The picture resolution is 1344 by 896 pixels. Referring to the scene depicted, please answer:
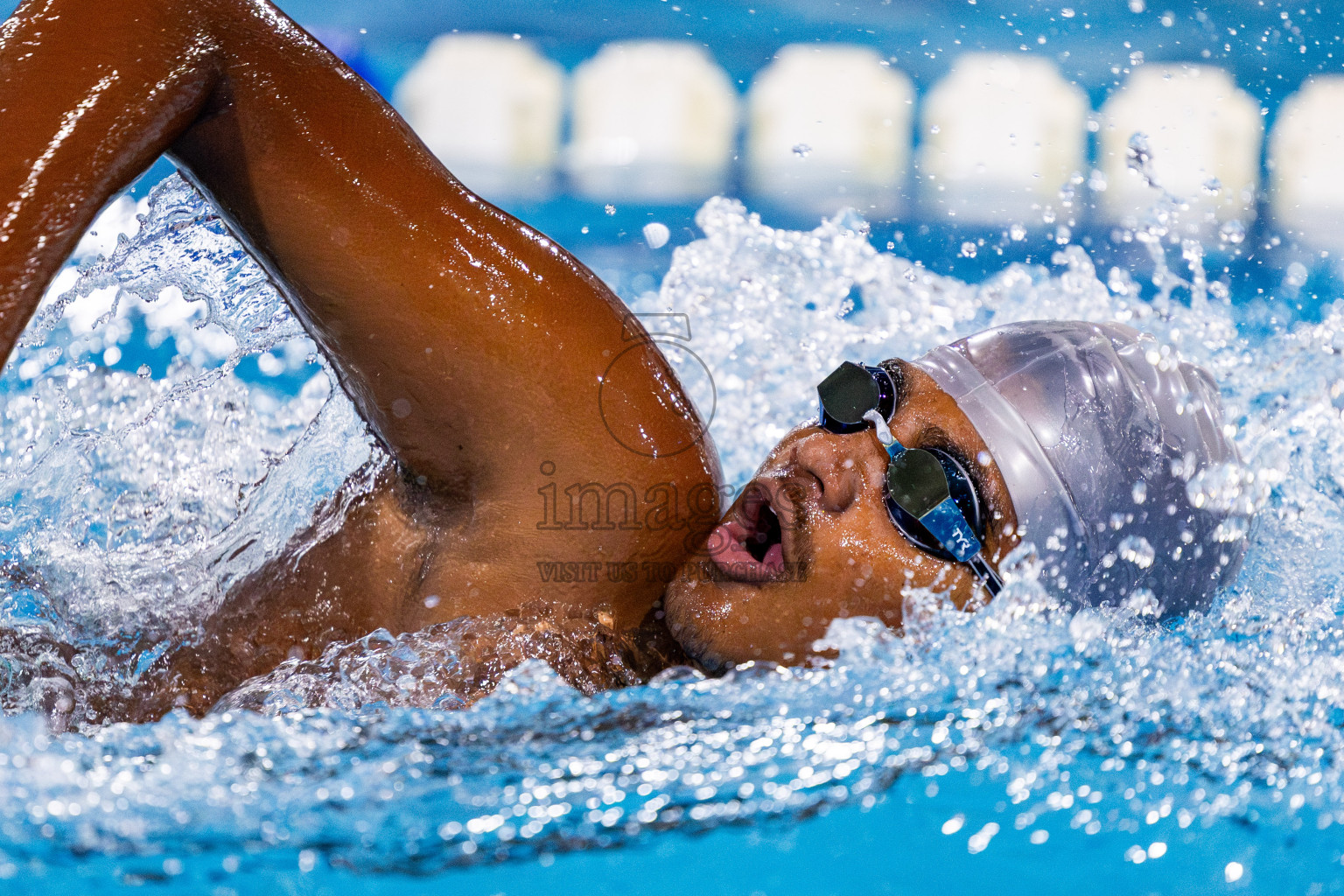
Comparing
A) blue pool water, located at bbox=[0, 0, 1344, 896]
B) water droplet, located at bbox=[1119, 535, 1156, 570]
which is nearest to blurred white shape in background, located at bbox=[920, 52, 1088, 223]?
blue pool water, located at bbox=[0, 0, 1344, 896]

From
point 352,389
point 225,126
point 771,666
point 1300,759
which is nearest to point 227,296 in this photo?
point 352,389

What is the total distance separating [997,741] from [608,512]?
0.58 meters

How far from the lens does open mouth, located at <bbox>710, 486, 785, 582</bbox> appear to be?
159 cm

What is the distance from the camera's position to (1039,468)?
1.57m

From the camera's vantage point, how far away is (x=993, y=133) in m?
4.93

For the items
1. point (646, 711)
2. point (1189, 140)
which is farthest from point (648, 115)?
point (646, 711)

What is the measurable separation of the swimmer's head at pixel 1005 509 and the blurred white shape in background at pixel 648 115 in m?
3.45

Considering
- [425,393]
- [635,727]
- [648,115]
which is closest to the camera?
[635,727]

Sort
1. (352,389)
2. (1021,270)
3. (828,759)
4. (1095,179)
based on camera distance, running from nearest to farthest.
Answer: (828,759), (352,389), (1021,270), (1095,179)

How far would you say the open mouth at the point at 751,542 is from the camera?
1590mm

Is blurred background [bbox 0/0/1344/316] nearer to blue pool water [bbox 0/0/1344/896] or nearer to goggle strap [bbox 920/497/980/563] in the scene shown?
blue pool water [bbox 0/0/1344/896]

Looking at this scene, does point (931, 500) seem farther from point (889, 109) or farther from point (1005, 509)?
point (889, 109)

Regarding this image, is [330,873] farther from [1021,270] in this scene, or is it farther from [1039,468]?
[1021,270]

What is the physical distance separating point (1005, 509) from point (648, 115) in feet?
12.6
